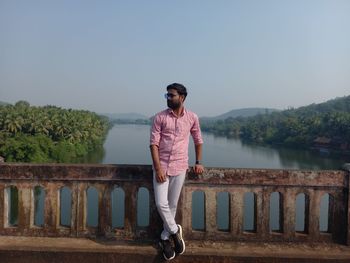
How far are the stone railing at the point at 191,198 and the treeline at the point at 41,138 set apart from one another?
30.3 m

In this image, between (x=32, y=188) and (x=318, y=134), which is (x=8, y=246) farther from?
(x=318, y=134)

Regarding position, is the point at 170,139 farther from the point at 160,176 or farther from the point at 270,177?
the point at 270,177

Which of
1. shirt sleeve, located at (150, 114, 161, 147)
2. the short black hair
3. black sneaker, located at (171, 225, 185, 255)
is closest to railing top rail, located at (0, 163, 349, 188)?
shirt sleeve, located at (150, 114, 161, 147)

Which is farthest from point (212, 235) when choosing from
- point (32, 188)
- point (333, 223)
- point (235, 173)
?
point (32, 188)

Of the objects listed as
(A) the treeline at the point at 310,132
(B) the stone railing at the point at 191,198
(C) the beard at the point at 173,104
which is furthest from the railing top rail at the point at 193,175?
(A) the treeline at the point at 310,132

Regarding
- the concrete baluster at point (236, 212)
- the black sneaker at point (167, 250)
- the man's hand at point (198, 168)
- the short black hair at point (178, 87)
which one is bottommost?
the black sneaker at point (167, 250)

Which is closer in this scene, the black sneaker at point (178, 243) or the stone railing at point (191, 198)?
the black sneaker at point (178, 243)

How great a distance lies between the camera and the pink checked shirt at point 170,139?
355 cm

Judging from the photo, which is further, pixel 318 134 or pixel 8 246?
pixel 318 134

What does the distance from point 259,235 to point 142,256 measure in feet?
3.86

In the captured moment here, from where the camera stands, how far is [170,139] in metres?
3.55

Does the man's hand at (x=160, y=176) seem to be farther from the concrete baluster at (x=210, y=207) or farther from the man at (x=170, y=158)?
the concrete baluster at (x=210, y=207)

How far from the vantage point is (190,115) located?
3.69m

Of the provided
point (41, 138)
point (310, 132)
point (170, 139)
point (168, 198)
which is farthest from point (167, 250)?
point (310, 132)
